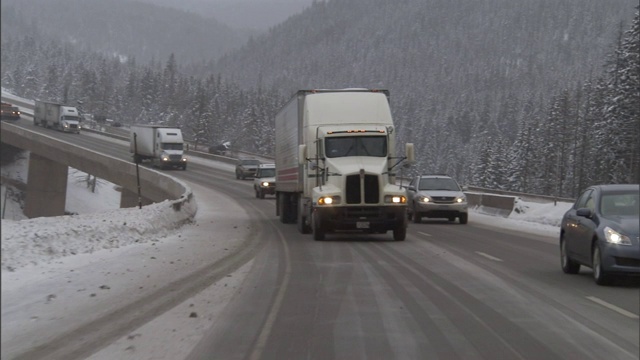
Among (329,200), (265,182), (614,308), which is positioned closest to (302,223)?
(329,200)

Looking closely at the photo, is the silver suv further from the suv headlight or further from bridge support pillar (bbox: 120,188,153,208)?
bridge support pillar (bbox: 120,188,153,208)

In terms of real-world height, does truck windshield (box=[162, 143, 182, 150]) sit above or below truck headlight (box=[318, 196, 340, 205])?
above

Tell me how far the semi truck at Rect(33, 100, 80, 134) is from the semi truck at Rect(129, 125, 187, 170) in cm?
1871

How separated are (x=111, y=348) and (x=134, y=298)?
11.1ft

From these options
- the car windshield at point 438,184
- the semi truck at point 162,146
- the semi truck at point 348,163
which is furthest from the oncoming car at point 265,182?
the semi truck at point 348,163

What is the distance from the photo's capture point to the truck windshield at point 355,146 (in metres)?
21.7

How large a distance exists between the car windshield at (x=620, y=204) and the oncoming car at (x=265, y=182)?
3778cm

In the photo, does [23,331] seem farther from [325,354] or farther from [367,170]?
[367,170]

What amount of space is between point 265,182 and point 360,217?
30709 mm

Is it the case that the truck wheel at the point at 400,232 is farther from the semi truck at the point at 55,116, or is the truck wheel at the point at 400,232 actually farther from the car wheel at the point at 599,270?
the semi truck at the point at 55,116

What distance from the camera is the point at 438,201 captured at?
1233 inches

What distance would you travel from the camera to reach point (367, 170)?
68.8 feet

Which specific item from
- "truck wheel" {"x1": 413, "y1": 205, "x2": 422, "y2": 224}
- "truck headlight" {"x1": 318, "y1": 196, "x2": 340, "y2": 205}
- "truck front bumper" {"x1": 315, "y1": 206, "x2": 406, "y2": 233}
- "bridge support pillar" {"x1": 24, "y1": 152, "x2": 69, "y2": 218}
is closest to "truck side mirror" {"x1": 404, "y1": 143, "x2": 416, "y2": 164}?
"truck front bumper" {"x1": 315, "y1": 206, "x2": 406, "y2": 233}

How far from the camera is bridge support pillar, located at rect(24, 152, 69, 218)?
225ft
